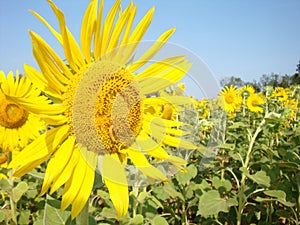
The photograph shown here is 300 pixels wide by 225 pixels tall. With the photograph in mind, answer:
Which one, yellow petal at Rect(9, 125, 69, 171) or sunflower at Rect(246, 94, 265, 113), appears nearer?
yellow petal at Rect(9, 125, 69, 171)

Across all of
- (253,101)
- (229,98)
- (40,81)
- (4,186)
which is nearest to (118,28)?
(40,81)

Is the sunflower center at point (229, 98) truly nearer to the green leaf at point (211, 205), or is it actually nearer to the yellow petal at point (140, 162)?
the green leaf at point (211, 205)

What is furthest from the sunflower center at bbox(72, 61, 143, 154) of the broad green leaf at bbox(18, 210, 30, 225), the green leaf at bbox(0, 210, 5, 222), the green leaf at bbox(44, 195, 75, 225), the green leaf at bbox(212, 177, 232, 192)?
the green leaf at bbox(212, 177, 232, 192)

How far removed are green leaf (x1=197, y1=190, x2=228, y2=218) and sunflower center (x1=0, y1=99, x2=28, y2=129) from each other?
5.14 ft

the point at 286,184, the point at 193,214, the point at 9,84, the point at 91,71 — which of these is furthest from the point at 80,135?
the point at 193,214

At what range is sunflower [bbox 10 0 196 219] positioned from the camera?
87cm

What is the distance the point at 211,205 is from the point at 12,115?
5.69 ft

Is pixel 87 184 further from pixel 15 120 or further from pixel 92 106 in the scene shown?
pixel 15 120

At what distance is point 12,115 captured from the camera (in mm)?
1941

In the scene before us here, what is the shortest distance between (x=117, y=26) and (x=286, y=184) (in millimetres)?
2847

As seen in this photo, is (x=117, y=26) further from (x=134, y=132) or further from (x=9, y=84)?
(x=9, y=84)

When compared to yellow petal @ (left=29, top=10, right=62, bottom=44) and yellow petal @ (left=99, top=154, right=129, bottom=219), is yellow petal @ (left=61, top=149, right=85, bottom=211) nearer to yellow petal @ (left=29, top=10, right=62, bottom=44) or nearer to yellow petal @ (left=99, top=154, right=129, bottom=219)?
yellow petal @ (left=99, top=154, right=129, bottom=219)

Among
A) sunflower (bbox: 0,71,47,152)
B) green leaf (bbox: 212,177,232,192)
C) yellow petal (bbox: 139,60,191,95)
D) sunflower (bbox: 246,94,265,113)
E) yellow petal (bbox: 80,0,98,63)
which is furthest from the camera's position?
sunflower (bbox: 246,94,265,113)

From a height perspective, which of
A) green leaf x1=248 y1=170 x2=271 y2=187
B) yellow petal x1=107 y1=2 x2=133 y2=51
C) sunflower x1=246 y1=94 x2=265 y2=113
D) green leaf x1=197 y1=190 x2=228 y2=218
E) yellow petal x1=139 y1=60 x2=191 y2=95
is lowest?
green leaf x1=197 y1=190 x2=228 y2=218
